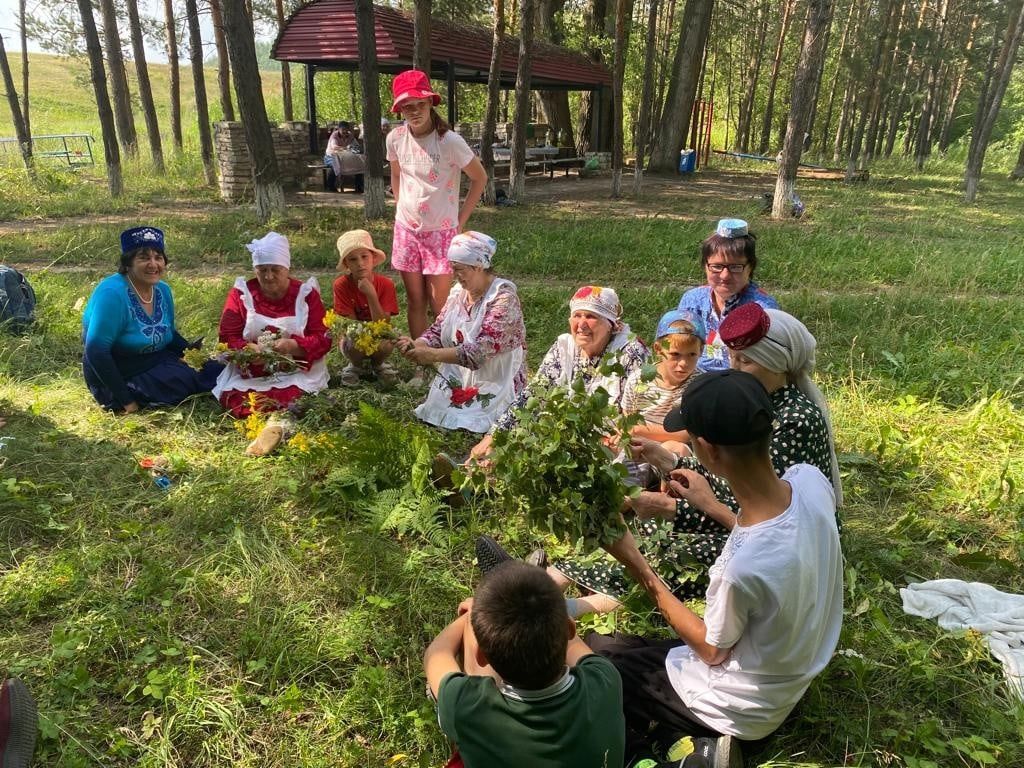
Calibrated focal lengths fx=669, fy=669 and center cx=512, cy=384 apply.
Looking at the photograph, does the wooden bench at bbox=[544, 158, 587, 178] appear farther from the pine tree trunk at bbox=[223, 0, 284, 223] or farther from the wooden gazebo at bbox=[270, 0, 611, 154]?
the pine tree trunk at bbox=[223, 0, 284, 223]

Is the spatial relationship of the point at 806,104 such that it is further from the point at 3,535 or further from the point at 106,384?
the point at 3,535

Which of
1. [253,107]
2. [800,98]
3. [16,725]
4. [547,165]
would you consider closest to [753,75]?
[547,165]

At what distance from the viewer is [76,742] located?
6.93 feet

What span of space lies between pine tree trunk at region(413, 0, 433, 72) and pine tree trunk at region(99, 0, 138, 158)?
5968mm

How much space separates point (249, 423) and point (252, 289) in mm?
1008

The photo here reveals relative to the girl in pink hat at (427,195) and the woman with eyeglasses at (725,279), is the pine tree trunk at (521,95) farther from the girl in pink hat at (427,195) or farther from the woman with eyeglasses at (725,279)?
the woman with eyeglasses at (725,279)

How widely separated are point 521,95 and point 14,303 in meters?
8.38

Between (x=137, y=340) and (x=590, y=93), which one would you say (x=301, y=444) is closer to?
(x=137, y=340)

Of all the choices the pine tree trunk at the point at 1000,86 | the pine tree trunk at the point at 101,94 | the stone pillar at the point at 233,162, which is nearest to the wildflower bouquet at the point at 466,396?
the stone pillar at the point at 233,162

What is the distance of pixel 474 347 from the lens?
12.8 ft

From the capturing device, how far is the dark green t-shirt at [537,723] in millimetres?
1579

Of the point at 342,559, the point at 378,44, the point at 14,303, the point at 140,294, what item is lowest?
the point at 342,559

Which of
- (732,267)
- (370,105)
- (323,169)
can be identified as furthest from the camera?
(323,169)

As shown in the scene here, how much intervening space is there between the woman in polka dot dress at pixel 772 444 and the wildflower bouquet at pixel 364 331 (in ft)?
6.37
